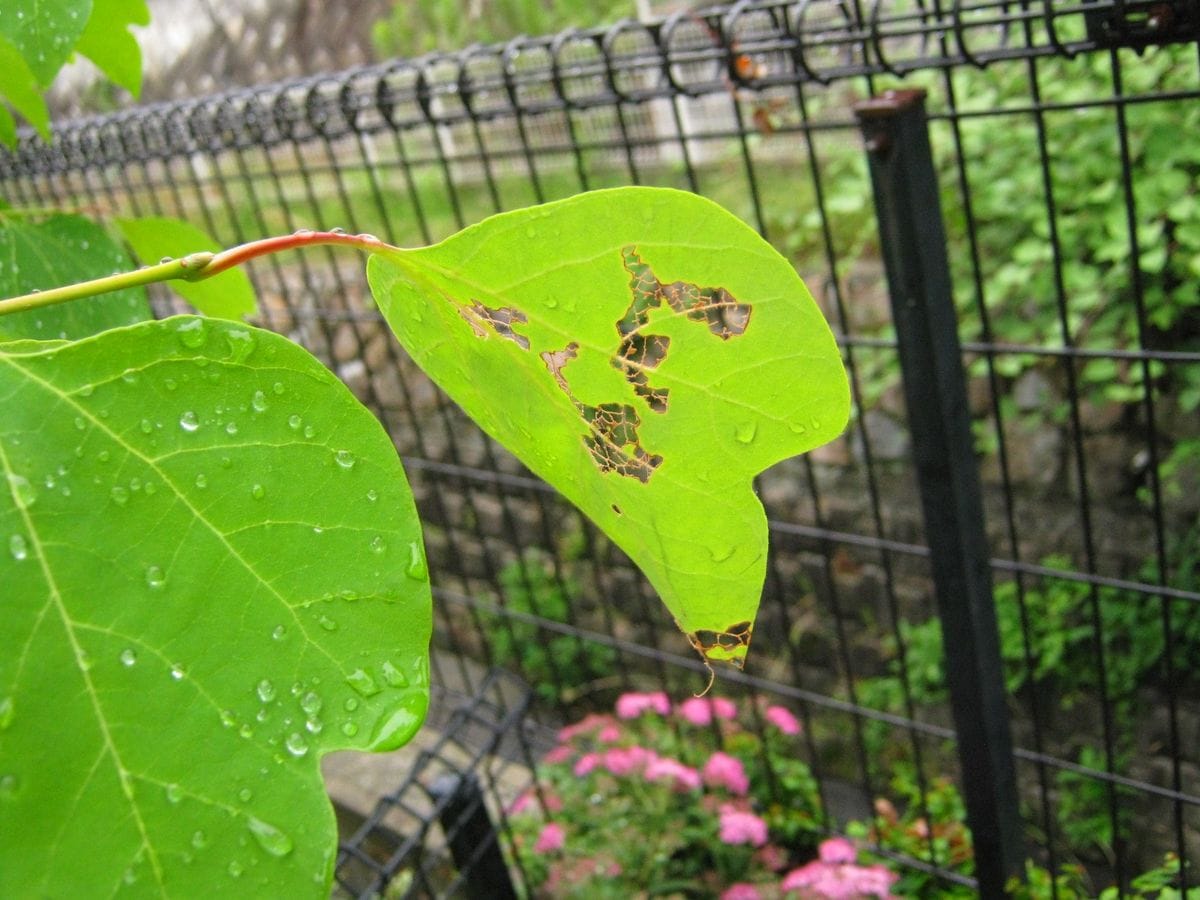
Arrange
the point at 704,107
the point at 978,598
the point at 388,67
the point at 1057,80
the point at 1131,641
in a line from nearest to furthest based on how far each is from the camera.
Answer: the point at 978,598 < the point at 388,67 < the point at 1131,641 < the point at 1057,80 < the point at 704,107

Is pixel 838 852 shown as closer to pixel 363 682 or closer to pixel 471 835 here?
pixel 471 835

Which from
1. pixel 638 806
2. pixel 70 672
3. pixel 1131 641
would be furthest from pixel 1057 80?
pixel 70 672

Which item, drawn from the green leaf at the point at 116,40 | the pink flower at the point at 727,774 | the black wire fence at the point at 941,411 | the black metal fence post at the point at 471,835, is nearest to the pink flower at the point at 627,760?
the pink flower at the point at 727,774

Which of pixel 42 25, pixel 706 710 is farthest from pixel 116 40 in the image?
pixel 706 710

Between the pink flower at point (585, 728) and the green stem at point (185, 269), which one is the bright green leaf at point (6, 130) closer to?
the green stem at point (185, 269)

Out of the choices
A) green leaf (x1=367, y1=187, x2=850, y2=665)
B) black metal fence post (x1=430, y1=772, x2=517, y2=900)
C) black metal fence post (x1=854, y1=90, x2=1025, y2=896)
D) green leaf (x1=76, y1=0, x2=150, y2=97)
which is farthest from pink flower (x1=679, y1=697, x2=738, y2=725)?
green leaf (x1=367, y1=187, x2=850, y2=665)

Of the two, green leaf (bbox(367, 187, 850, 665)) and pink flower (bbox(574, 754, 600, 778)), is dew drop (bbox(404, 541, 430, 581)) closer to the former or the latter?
green leaf (bbox(367, 187, 850, 665))

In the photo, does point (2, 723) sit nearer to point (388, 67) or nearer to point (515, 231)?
point (515, 231)
